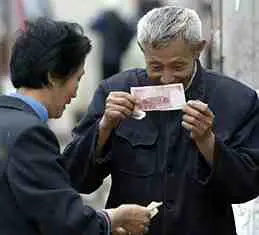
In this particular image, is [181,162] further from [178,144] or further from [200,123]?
[200,123]

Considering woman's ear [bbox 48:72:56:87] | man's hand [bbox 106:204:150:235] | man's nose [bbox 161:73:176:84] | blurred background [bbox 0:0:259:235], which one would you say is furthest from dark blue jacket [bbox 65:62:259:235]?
blurred background [bbox 0:0:259:235]

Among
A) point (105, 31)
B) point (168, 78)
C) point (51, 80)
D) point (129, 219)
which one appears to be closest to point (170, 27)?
point (168, 78)

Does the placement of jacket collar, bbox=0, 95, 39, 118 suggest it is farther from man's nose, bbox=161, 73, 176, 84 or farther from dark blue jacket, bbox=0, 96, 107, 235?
man's nose, bbox=161, 73, 176, 84

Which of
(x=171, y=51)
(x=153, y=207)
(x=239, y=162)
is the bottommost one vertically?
(x=153, y=207)

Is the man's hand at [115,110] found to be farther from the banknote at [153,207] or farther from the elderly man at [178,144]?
the banknote at [153,207]

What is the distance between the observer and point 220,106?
323 cm

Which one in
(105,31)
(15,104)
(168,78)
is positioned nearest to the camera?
(15,104)

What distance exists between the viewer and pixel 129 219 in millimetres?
2912

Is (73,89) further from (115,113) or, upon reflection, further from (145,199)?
(145,199)

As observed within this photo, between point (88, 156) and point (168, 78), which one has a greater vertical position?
point (168, 78)

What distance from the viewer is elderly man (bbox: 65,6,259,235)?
3111mm

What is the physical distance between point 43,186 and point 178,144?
783 mm

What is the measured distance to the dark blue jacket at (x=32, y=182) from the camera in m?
2.54

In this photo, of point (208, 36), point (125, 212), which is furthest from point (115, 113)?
point (208, 36)
